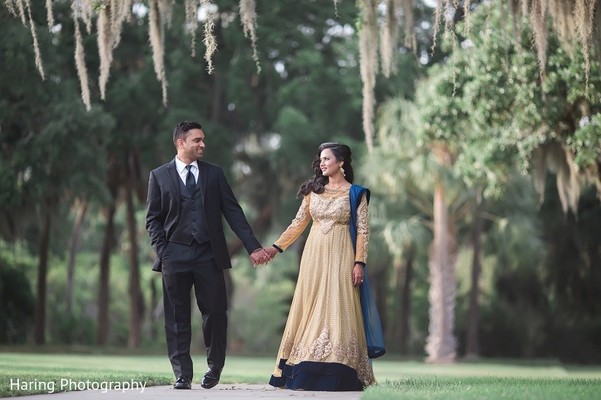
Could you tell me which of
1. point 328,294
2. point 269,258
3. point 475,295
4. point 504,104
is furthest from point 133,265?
point 328,294

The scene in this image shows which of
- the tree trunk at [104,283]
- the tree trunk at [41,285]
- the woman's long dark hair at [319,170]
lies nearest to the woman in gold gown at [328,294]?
the woman's long dark hair at [319,170]

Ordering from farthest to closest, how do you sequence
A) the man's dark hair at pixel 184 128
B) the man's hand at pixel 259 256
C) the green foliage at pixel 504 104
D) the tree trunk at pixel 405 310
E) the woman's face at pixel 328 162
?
the tree trunk at pixel 405 310 → the green foliage at pixel 504 104 → the woman's face at pixel 328 162 → the man's hand at pixel 259 256 → the man's dark hair at pixel 184 128

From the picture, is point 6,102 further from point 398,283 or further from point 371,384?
point 398,283

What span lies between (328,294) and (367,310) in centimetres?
40

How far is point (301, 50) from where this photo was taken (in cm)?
3412

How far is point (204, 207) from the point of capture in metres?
11.0

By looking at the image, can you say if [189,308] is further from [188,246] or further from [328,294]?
[328,294]

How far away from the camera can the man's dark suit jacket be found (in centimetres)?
1095

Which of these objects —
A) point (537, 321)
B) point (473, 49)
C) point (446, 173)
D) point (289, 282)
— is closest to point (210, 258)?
point (473, 49)

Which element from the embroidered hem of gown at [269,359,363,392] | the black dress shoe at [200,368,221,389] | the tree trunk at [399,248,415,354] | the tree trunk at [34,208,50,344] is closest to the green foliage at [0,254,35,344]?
the tree trunk at [34,208,50,344]

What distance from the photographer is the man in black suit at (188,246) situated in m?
10.9

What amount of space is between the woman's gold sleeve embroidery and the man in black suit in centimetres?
126

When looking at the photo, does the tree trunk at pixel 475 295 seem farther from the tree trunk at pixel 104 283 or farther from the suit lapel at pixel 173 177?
the suit lapel at pixel 173 177

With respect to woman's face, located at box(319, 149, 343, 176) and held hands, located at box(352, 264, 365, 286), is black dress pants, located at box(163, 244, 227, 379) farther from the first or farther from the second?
woman's face, located at box(319, 149, 343, 176)
